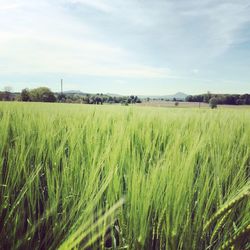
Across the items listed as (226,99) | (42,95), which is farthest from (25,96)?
(226,99)

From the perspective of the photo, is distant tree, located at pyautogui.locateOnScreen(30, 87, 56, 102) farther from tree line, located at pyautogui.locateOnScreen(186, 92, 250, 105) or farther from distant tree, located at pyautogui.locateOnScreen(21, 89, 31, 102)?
tree line, located at pyautogui.locateOnScreen(186, 92, 250, 105)

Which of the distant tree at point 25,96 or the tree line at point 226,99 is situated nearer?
the distant tree at point 25,96

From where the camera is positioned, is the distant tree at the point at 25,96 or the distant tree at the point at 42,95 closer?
the distant tree at the point at 25,96

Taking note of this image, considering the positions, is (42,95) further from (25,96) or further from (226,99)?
(226,99)

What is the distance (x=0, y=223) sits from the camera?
538 mm

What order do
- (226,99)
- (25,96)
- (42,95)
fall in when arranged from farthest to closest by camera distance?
1. (226,99)
2. (42,95)
3. (25,96)

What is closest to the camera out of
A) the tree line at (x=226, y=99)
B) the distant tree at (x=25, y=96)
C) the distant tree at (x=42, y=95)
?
the distant tree at (x=25, y=96)

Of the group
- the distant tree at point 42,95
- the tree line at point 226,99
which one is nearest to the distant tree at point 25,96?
the distant tree at point 42,95

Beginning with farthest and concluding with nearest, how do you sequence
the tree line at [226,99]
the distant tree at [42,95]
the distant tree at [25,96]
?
the tree line at [226,99]
the distant tree at [42,95]
the distant tree at [25,96]

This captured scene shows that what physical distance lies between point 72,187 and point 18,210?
14 centimetres

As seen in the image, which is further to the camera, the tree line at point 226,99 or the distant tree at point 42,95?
the tree line at point 226,99

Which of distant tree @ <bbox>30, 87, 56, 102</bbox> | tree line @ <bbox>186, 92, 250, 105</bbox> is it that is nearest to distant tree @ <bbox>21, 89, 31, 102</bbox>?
distant tree @ <bbox>30, 87, 56, 102</bbox>

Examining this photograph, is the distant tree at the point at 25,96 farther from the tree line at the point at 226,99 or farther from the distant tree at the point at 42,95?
the tree line at the point at 226,99

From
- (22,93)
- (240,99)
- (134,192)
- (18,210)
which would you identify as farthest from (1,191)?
(240,99)
